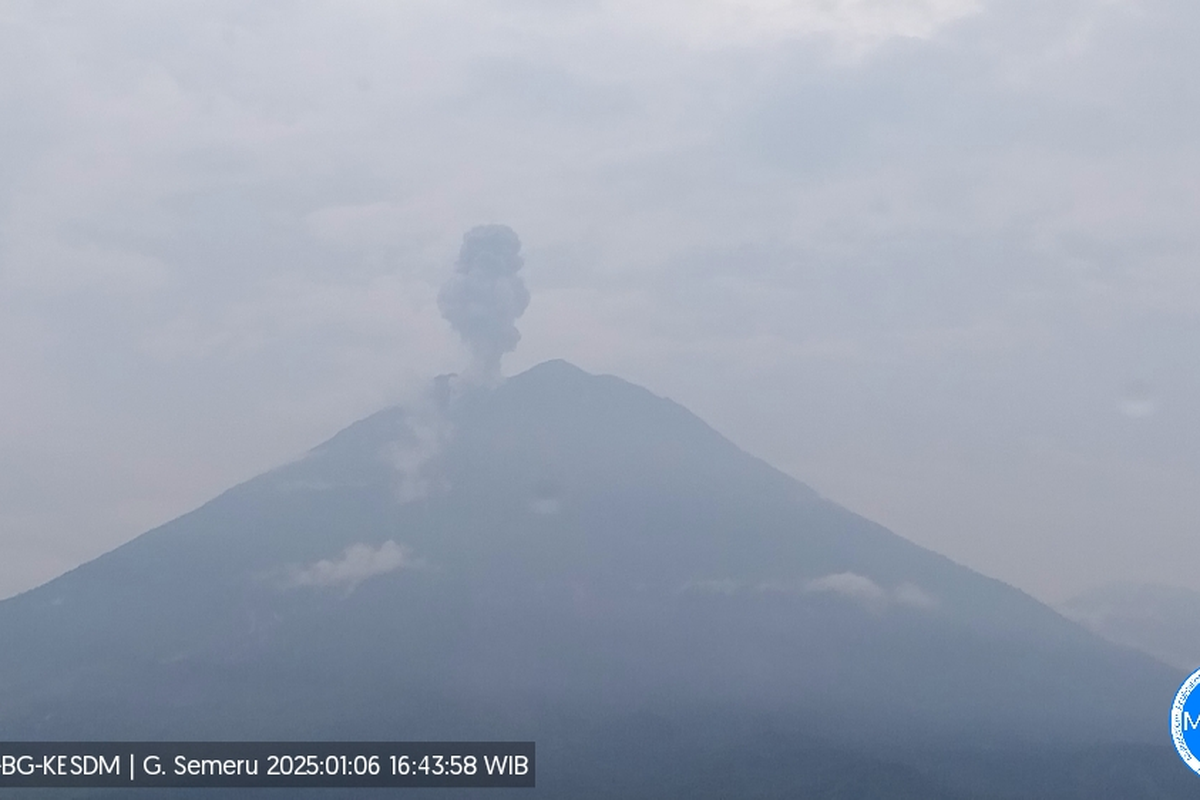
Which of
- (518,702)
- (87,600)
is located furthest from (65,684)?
(518,702)

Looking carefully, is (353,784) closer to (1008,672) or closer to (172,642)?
(172,642)

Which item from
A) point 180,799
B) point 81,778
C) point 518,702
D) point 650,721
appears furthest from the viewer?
point 518,702

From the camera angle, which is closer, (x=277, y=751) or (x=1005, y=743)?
(x=277, y=751)

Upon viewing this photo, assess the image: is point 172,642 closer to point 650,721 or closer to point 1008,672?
point 650,721

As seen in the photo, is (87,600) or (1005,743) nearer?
(1005,743)

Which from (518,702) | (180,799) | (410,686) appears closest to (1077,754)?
(518,702)

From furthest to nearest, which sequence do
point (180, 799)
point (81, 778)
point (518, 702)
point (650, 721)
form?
point (518, 702) < point (650, 721) < point (180, 799) < point (81, 778)

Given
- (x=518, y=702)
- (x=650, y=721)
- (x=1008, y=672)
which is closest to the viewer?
(x=650, y=721)

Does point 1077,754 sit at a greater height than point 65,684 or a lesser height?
lesser

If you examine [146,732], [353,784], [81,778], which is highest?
[146,732]
